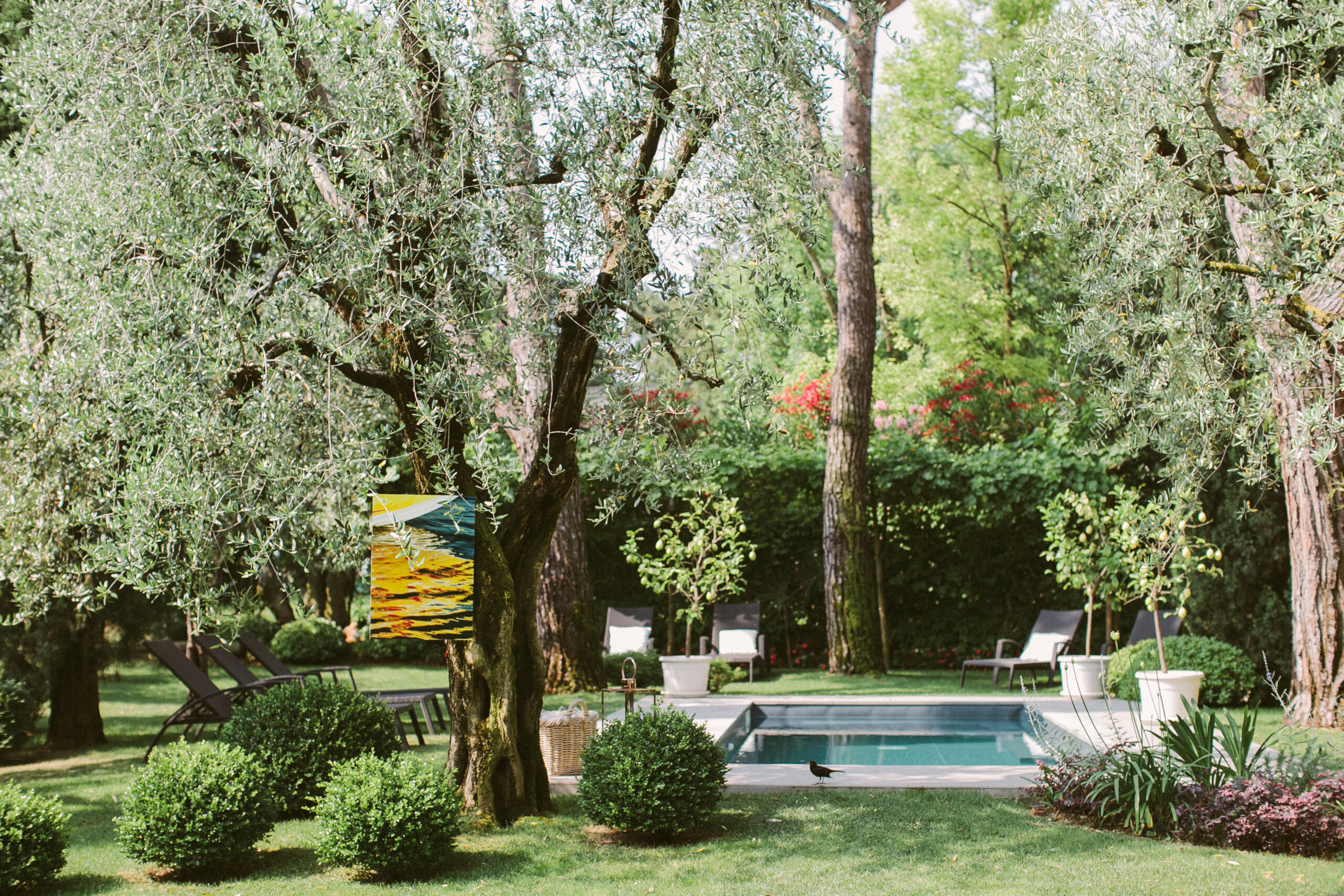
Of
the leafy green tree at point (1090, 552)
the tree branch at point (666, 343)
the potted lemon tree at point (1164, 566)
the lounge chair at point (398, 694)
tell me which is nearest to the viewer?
the tree branch at point (666, 343)

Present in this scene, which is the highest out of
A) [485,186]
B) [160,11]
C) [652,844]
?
[160,11]

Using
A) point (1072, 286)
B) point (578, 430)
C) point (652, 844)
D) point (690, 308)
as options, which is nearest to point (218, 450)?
point (578, 430)

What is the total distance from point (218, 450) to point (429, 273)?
1292mm

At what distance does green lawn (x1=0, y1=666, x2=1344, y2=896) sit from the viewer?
4.42m

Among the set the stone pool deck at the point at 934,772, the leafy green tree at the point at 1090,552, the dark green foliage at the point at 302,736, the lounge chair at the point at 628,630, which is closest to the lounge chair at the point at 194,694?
the dark green foliage at the point at 302,736

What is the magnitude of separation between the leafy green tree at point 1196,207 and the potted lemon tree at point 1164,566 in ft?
2.60

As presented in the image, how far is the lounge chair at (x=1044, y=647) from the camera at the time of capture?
36.2 ft

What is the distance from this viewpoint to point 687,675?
10.4 m

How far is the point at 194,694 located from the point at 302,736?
8.12ft

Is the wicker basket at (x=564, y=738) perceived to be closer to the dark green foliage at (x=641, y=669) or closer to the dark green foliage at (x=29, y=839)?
the dark green foliage at (x=29, y=839)

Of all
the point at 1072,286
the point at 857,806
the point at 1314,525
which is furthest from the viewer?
the point at 1314,525

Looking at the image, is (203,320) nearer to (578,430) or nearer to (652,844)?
(578,430)

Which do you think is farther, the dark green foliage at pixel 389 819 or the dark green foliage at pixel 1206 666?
the dark green foliage at pixel 1206 666

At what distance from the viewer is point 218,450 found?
464 centimetres
